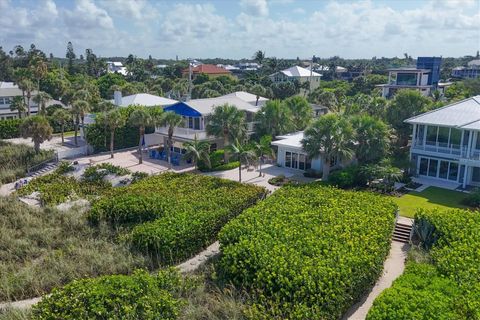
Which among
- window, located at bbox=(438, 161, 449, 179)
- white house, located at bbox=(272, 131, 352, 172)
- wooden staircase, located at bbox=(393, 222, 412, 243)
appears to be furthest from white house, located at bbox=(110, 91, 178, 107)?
wooden staircase, located at bbox=(393, 222, 412, 243)

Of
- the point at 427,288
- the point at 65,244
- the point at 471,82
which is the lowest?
the point at 65,244

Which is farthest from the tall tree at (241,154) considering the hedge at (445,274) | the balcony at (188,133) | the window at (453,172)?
the window at (453,172)

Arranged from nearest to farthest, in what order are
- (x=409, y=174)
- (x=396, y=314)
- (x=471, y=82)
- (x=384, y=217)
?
(x=396, y=314)
(x=384, y=217)
(x=409, y=174)
(x=471, y=82)

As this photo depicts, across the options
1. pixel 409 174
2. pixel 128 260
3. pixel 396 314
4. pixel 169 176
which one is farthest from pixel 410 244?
pixel 169 176

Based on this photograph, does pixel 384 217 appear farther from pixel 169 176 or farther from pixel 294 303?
pixel 169 176

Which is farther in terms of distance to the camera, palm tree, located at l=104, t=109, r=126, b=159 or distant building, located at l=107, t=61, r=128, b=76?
distant building, located at l=107, t=61, r=128, b=76

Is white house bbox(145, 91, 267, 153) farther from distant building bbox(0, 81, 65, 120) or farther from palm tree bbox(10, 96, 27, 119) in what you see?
distant building bbox(0, 81, 65, 120)

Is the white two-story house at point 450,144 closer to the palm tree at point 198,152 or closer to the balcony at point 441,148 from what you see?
the balcony at point 441,148
